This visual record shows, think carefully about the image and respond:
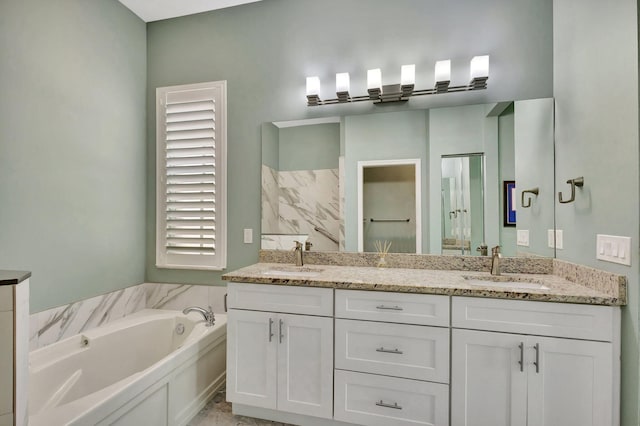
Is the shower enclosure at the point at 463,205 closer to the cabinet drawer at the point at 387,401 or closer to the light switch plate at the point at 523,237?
the light switch plate at the point at 523,237

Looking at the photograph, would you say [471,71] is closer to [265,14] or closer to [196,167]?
[265,14]

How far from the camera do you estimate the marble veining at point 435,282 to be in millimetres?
1447

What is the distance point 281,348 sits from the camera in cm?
183

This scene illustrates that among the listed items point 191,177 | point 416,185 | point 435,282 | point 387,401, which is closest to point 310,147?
point 416,185

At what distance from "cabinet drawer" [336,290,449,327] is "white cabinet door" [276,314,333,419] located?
14cm

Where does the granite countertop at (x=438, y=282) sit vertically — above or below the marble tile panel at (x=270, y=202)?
below

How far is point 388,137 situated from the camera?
2.22 meters

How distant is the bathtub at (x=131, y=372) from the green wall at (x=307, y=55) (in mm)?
472

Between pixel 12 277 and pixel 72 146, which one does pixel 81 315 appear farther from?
pixel 12 277

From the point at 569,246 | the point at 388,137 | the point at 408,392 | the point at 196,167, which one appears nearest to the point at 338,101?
the point at 388,137

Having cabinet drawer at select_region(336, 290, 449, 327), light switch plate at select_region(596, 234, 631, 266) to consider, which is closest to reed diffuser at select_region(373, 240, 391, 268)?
cabinet drawer at select_region(336, 290, 449, 327)

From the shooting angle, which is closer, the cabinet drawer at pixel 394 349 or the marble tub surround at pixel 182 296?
the cabinet drawer at pixel 394 349

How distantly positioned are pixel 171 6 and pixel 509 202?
114 inches

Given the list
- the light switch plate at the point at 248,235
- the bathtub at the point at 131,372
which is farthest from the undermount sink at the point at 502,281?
the bathtub at the point at 131,372
